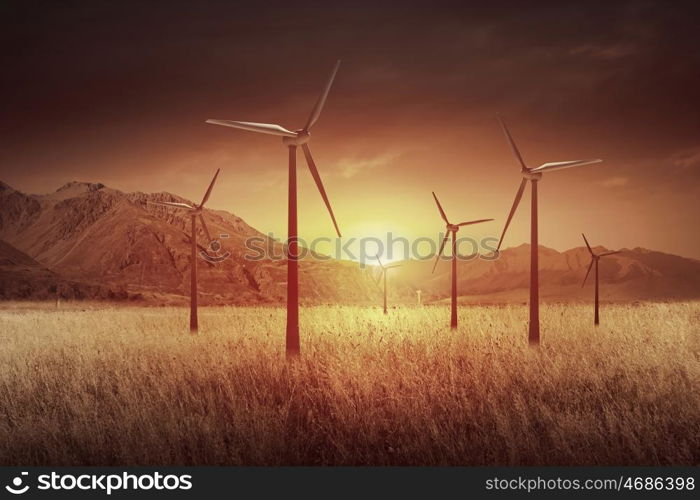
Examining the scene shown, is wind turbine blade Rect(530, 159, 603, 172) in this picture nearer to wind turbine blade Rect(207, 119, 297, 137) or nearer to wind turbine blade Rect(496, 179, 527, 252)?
wind turbine blade Rect(496, 179, 527, 252)

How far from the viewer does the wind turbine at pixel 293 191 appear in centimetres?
1571

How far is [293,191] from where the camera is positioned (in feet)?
53.7

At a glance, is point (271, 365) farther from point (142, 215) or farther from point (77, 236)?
point (77, 236)

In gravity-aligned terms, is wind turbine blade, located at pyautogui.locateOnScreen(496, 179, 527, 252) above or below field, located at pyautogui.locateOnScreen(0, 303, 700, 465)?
above

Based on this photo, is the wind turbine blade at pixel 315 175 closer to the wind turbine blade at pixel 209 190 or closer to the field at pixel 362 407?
the field at pixel 362 407

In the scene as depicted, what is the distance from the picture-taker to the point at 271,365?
47.6ft

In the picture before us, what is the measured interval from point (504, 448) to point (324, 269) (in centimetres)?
14815

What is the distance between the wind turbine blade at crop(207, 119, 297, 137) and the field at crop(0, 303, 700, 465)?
21.6ft

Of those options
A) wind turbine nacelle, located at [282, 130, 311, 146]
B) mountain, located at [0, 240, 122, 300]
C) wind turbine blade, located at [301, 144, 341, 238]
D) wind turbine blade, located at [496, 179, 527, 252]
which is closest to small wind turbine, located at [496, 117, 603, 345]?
wind turbine blade, located at [496, 179, 527, 252]

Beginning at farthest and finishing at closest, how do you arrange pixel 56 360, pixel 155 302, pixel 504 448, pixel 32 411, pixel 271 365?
1. pixel 155 302
2. pixel 56 360
3. pixel 271 365
4. pixel 32 411
5. pixel 504 448

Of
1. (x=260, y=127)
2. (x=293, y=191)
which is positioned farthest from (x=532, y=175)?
(x=260, y=127)

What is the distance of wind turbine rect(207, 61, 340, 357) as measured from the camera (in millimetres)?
15711

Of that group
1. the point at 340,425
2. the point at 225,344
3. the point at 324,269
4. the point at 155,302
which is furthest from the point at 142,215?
the point at 340,425

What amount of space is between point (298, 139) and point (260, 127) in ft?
4.32
